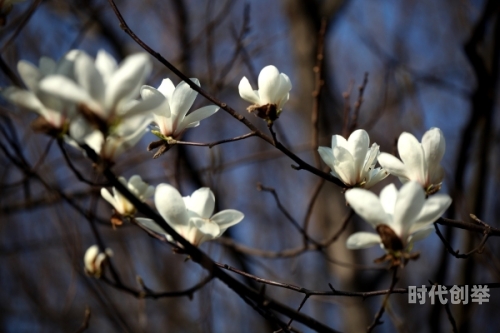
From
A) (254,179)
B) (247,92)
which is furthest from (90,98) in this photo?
(254,179)

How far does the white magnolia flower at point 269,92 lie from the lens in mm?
741

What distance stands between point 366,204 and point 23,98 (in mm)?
384

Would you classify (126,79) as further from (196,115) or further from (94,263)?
(94,263)

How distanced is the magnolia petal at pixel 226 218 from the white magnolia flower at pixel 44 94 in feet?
0.77

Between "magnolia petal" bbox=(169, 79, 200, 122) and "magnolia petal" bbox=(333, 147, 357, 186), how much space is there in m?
0.23

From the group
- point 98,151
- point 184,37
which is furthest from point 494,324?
point 98,151

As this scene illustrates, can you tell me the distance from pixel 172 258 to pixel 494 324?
2570 mm

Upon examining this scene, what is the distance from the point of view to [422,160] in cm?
71

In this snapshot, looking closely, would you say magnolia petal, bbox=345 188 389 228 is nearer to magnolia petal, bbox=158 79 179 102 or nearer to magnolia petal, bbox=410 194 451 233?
magnolia petal, bbox=410 194 451 233

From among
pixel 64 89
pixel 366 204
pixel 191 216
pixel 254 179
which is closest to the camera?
pixel 64 89

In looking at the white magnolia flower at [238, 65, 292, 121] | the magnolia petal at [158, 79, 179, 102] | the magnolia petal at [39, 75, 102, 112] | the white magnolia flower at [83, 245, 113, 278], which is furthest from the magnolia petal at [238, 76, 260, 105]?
the white magnolia flower at [83, 245, 113, 278]

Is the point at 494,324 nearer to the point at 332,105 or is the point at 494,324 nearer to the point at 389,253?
the point at 332,105

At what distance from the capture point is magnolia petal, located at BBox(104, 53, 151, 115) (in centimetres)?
49

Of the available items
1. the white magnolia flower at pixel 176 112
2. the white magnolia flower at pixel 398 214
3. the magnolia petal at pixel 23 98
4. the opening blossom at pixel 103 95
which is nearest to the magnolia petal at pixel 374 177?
the white magnolia flower at pixel 398 214
